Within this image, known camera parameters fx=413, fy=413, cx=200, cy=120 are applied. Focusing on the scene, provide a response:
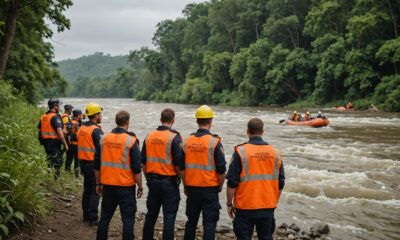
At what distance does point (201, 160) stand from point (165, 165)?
1.70ft

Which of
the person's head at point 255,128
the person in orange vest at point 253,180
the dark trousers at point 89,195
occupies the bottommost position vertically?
the dark trousers at point 89,195

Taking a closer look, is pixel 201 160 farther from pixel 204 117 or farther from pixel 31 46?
pixel 31 46

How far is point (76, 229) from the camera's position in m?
6.52

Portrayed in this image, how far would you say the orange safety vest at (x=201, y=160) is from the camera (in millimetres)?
5267

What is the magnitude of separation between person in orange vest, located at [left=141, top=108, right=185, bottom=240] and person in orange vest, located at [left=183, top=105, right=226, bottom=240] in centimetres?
15

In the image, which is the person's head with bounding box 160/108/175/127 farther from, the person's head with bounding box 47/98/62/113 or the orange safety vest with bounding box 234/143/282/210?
the person's head with bounding box 47/98/62/113

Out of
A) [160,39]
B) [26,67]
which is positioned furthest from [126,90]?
[26,67]

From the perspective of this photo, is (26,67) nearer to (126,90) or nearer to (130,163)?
(130,163)

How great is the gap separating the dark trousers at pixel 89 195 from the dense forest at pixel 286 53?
123ft

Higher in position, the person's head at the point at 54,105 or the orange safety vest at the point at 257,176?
the person's head at the point at 54,105

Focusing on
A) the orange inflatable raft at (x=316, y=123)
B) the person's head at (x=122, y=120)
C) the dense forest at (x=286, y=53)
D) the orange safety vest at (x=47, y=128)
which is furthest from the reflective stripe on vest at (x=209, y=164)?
the dense forest at (x=286, y=53)

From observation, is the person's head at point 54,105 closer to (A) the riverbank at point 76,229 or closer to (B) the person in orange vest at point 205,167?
(A) the riverbank at point 76,229

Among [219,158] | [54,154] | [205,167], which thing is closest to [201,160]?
[205,167]

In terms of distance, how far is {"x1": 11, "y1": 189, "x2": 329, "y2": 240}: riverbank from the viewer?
19.6 feet
